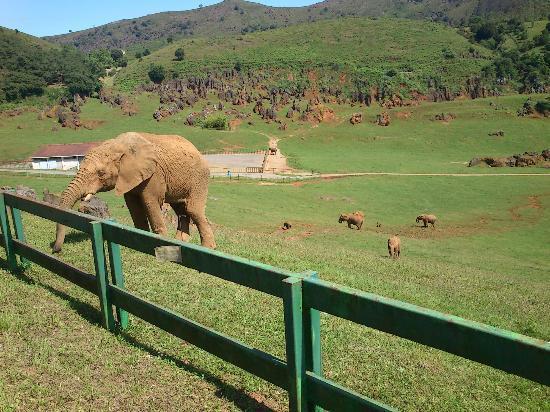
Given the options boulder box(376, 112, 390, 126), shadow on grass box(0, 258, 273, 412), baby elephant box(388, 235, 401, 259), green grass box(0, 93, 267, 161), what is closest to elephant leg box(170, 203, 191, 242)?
shadow on grass box(0, 258, 273, 412)

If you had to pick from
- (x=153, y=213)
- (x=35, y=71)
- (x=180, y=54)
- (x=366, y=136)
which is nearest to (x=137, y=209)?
(x=153, y=213)

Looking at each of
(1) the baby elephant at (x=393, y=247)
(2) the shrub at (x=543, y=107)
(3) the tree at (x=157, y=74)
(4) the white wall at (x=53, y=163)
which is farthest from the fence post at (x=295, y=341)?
(3) the tree at (x=157, y=74)

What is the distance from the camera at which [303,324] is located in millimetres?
4520

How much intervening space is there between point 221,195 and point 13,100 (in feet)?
267

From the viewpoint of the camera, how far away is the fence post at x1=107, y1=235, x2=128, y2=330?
6.78m

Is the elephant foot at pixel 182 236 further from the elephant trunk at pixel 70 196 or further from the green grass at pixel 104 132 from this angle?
the green grass at pixel 104 132

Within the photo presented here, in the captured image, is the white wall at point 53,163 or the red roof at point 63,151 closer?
the white wall at point 53,163

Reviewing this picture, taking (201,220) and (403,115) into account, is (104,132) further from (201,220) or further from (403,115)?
(201,220)

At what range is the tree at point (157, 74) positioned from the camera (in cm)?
11606

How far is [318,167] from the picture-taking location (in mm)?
54781

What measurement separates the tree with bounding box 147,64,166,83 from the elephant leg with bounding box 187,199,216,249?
359 feet

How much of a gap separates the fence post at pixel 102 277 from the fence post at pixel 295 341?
3.41 meters

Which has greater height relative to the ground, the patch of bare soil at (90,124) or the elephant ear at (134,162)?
the elephant ear at (134,162)

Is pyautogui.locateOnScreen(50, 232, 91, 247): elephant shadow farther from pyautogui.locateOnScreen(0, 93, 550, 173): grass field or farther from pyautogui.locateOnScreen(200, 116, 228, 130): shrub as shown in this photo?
pyautogui.locateOnScreen(200, 116, 228, 130): shrub
